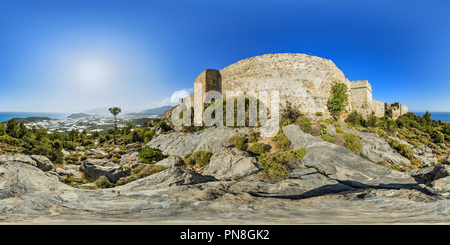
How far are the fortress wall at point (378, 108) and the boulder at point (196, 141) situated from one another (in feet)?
61.0

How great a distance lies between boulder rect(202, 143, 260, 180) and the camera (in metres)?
9.05

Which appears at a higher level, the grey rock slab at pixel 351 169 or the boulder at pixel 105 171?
the grey rock slab at pixel 351 169

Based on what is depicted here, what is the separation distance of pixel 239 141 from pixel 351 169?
21.8 feet

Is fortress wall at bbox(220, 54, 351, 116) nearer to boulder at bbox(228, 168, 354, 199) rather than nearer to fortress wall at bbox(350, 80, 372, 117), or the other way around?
fortress wall at bbox(350, 80, 372, 117)

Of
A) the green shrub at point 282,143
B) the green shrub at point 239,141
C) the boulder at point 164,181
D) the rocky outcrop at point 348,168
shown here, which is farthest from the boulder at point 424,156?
the boulder at point 164,181

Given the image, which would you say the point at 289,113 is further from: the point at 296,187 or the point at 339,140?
the point at 296,187

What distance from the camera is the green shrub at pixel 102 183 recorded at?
27.8 ft

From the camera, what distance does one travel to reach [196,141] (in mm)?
14766

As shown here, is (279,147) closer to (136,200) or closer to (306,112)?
(306,112)

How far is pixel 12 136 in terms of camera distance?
13734mm

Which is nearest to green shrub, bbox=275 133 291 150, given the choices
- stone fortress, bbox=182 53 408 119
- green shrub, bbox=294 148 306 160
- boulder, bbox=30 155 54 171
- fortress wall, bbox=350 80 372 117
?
green shrub, bbox=294 148 306 160

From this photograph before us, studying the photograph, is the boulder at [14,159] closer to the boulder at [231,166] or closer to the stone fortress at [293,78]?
the boulder at [231,166]

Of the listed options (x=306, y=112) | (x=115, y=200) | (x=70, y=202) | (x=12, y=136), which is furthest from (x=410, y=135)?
(x=12, y=136)

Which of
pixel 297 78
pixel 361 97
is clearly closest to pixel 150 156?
pixel 297 78
